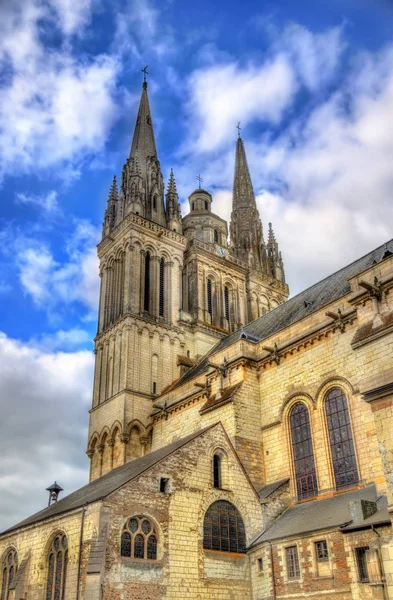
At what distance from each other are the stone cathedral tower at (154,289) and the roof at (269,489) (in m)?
11.4

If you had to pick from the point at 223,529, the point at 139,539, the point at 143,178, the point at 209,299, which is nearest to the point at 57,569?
the point at 139,539

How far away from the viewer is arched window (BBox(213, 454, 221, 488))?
22312mm

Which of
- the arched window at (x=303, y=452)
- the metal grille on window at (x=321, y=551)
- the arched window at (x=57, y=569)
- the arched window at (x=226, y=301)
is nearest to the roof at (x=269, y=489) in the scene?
the arched window at (x=303, y=452)

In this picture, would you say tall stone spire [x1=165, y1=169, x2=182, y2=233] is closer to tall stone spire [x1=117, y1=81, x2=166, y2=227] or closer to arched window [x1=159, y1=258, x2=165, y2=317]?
tall stone spire [x1=117, y1=81, x2=166, y2=227]

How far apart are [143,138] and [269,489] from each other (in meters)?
34.1

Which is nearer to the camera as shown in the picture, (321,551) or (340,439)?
(321,551)

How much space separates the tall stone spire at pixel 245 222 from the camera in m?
50.6

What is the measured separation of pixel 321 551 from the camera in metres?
18.9

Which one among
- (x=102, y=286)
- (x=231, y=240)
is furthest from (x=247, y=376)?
(x=231, y=240)

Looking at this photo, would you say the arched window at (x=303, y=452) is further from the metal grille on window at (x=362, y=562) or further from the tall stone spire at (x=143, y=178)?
the tall stone spire at (x=143, y=178)

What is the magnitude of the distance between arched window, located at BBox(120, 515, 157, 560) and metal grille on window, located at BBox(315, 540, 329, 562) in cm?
531

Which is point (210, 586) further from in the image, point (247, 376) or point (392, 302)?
point (392, 302)

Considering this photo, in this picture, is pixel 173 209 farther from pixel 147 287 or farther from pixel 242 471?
pixel 242 471

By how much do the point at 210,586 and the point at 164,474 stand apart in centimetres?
406
